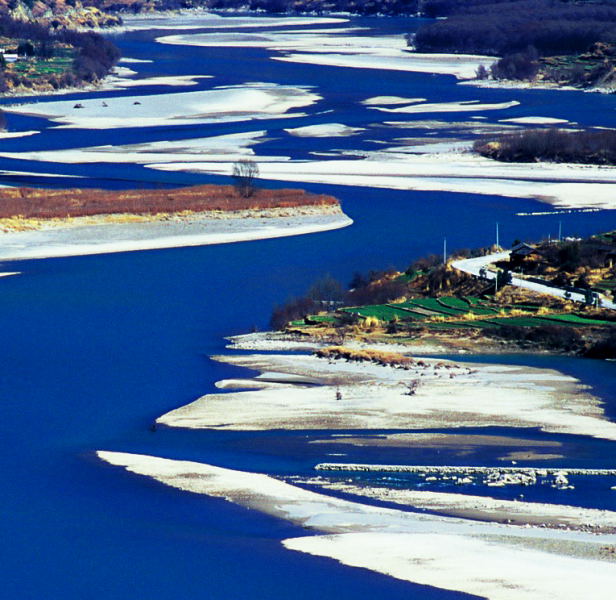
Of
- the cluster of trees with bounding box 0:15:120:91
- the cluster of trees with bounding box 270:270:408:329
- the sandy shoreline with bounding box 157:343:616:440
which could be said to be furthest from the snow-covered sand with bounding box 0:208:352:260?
the cluster of trees with bounding box 0:15:120:91

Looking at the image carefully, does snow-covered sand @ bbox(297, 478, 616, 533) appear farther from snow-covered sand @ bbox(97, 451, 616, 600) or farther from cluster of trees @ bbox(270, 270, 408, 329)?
cluster of trees @ bbox(270, 270, 408, 329)

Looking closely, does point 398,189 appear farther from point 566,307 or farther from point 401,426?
point 401,426

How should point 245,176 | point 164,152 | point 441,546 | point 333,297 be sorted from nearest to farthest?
point 441,546 < point 333,297 < point 245,176 < point 164,152

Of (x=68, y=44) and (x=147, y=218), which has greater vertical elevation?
(x=68, y=44)

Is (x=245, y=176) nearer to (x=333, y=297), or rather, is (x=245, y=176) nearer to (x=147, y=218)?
(x=147, y=218)

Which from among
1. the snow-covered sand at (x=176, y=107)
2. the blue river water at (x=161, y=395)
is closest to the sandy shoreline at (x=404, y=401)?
the blue river water at (x=161, y=395)

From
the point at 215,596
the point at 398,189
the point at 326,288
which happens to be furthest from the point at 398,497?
the point at 398,189

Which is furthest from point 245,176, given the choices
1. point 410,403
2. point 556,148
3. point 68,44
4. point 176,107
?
point 68,44
